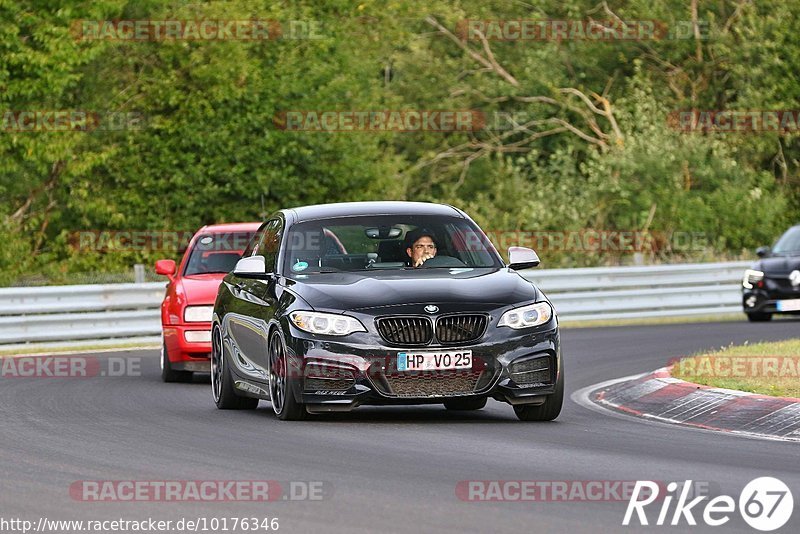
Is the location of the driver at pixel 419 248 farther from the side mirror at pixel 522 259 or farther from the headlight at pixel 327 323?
the headlight at pixel 327 323

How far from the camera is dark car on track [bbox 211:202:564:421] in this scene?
12.5 metres

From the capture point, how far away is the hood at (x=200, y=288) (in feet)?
62.4

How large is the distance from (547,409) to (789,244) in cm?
1776

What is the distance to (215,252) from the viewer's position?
65.4 ft

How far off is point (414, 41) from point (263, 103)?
1095 cm

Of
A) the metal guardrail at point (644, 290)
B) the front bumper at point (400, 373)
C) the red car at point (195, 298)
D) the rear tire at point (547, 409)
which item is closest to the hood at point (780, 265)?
the metal guardrail at point (644, 290)

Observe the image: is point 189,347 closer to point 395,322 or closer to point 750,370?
point 750,370

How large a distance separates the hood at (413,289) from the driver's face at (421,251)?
0.36m

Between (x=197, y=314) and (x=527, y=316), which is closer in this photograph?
(x=527, y=316)

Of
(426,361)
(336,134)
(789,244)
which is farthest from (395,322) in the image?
(336,134)

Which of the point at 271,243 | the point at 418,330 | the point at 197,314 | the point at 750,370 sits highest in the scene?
the point at 271,243

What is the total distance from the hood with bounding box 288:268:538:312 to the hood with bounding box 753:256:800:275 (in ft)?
53.4

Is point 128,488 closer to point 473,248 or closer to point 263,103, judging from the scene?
point 473,248

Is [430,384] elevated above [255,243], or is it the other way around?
[255,243]
